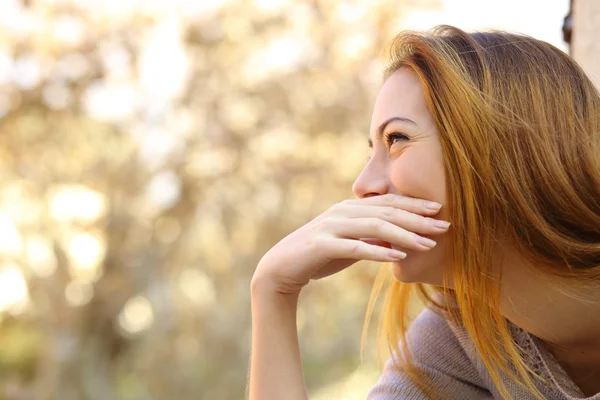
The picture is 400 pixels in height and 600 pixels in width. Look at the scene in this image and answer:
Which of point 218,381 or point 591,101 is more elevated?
point 218,381

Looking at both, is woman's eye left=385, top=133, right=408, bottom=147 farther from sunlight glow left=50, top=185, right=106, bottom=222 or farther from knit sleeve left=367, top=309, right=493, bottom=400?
sunlight glow left=50, top=185, right=106, bottom=222

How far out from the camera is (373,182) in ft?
4.07

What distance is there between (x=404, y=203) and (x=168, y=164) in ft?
16.4

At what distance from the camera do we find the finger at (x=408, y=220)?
1.14 metres

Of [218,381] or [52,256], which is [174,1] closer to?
[52,256]

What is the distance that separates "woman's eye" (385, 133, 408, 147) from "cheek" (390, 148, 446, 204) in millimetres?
33

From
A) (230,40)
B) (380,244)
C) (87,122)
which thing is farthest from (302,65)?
(380,244)

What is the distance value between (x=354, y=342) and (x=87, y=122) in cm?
328

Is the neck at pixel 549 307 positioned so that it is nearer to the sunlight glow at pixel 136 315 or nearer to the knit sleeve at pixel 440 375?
the knit sleeve at pixel 440 375

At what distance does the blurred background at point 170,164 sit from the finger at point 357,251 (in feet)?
14.7

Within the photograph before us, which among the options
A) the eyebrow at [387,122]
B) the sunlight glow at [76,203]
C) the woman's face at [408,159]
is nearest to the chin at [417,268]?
the woman's face at [408,159]

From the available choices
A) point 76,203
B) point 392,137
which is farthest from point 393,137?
point 76,203

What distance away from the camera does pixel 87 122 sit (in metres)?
5.98

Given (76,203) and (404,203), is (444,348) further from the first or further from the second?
(76,203)
